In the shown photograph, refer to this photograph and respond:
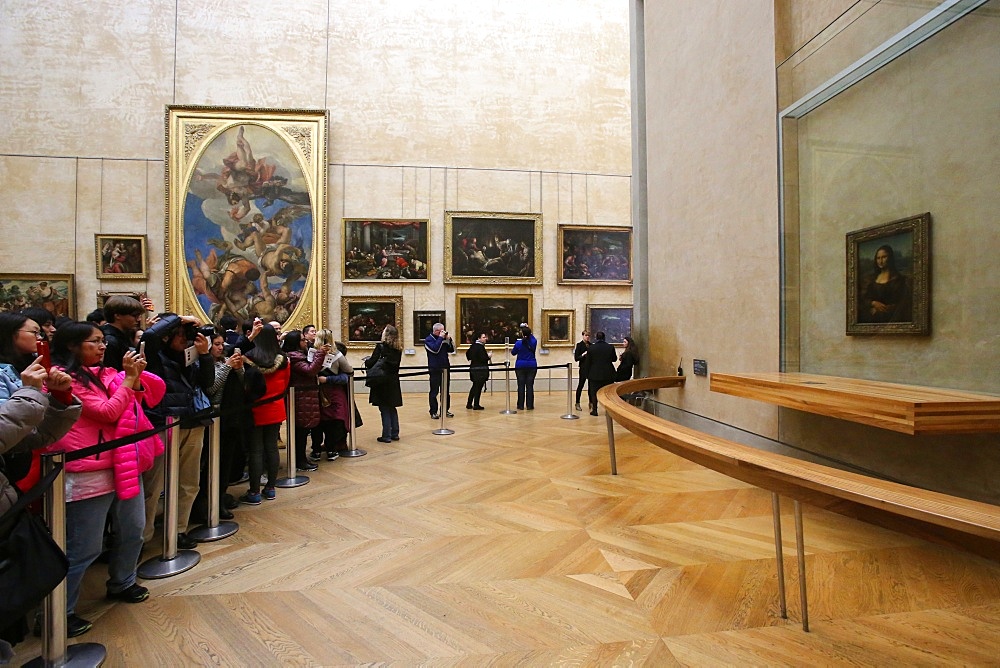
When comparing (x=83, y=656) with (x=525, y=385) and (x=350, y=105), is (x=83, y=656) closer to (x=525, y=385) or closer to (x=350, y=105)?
(x=525, y=385)

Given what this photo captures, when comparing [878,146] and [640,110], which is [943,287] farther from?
[640,110]

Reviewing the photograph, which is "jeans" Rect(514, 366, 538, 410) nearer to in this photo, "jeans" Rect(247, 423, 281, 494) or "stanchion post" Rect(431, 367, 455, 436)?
"stanchion post" Rect(431, 367, 455, 436)

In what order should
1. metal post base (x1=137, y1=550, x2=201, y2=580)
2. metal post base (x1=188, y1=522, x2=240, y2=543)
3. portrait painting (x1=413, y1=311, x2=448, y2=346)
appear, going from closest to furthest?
1. metal post base (x1=137, y1=550, x2=201, y2=580)
2. metal post base (x1=188, y1=522, x2=240, y2=543)
3. portrait painting (x1=413, y1=311, x2=448, y2=346)

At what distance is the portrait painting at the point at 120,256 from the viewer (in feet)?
44.3

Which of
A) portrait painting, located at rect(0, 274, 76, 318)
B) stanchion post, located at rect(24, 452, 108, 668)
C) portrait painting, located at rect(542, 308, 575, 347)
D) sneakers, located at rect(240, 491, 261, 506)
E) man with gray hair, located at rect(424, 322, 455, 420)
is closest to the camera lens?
stanchion post, located at rect(24, 452, 108, 668)

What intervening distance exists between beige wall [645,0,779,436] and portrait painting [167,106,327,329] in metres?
8.93

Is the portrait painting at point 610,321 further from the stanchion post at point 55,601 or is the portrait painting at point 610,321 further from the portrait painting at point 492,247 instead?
the stanchion post at point 55,601

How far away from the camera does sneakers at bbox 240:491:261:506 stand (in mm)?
5047

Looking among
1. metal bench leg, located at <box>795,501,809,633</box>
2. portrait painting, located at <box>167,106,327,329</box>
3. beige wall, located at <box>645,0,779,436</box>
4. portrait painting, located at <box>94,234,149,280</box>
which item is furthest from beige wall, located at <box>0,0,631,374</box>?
metal bench leg, located at <box>795,501,809,633</box>

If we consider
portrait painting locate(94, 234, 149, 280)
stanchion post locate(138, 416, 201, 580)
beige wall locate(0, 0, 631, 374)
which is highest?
beige wall locate(0, 0, 631, 374)

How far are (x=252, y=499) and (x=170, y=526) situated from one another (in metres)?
1.43

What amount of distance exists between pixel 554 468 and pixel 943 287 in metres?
4.01

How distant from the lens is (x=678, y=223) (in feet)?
26.5

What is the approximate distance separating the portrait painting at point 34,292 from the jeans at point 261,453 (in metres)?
11.7
